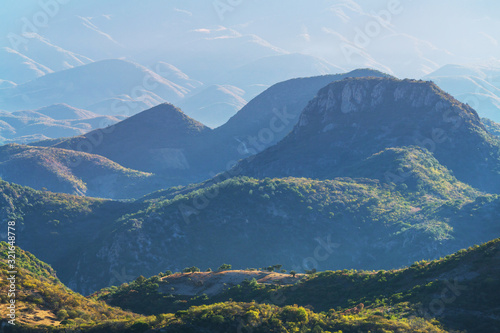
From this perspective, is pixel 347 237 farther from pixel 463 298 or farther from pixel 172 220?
pixel 463 298

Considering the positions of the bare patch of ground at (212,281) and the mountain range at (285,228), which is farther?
the mountain range at (285,228)

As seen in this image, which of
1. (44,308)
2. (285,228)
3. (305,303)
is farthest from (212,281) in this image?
(285,228)

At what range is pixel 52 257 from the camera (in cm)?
18262

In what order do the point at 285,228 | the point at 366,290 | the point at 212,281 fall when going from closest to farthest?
1. the point at 366,290
2. the point at 212,281
3. the point at 285,228

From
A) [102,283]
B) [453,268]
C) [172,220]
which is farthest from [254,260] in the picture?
[453,268]

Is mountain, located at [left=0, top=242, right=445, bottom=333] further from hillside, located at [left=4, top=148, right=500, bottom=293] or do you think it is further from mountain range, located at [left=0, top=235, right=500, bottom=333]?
hillside, located at [left=4, top=148, right=500, bottom=293]

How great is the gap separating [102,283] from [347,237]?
83933 mm

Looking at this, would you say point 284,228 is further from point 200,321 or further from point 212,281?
point 200,321

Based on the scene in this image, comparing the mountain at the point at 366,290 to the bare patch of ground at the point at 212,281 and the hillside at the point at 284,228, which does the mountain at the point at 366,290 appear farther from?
the hillside at the point at 284,228

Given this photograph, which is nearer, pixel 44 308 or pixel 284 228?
pixel 44 308

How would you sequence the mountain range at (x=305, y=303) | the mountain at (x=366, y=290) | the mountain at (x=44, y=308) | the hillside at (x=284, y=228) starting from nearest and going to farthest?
the mountain range at (x=305, y=303) → the mountain at (x=44, y=308) → the mountain at (x=366, y=290) → the hillside at (x=284, y=228)

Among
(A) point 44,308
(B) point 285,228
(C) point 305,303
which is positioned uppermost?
(B) point 285,228

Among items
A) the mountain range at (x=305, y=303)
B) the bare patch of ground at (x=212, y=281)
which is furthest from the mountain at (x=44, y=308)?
the bare patch of ground at (x=212, y=281)

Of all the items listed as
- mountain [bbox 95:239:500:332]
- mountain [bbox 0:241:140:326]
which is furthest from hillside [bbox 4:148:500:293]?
mountain [bbox 0:241:140:326]
